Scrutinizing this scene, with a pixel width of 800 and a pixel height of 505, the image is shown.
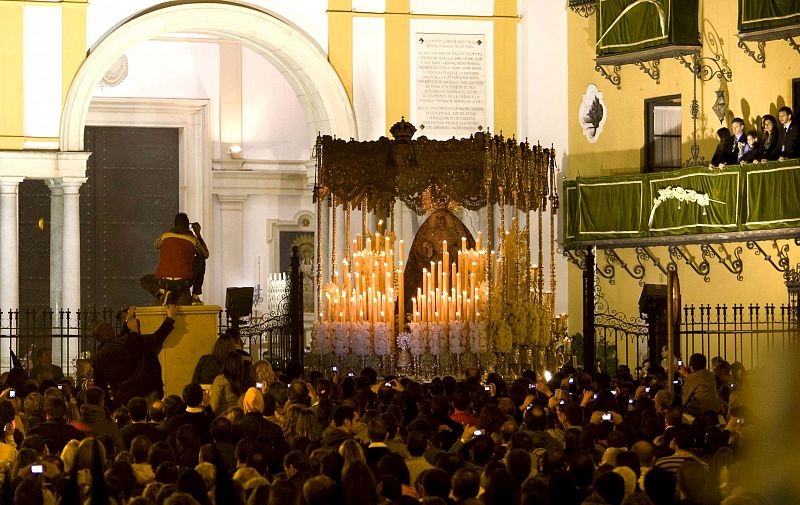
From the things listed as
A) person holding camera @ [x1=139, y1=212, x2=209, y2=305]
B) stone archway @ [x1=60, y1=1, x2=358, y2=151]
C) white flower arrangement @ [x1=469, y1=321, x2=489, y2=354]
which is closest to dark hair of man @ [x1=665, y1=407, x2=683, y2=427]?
person holding camera @ [x1=139, y1=212, x2=209, y2=305]

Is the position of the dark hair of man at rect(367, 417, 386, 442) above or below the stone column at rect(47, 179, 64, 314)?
below

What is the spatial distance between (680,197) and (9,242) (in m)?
10.9

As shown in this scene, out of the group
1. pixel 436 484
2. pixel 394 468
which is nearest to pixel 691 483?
pixel 436 484

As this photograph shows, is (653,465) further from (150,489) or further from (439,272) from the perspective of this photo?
(439,272)

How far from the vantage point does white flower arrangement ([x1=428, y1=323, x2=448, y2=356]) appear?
66.4ft

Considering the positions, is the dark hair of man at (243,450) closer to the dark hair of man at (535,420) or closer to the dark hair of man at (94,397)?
the dark hair of man at (535,420)

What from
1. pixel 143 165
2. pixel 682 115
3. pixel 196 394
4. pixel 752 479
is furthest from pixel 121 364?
pixel 143 165

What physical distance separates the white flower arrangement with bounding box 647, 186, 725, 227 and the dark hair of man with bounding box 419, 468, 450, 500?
52.9ft

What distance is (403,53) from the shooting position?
27203 mm

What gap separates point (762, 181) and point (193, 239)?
927cm

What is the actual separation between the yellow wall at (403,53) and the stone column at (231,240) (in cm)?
509

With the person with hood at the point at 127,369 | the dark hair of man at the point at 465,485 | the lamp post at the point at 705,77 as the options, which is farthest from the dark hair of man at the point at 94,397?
the lamp post at the point at 705,77

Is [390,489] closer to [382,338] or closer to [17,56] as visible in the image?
[382,338]

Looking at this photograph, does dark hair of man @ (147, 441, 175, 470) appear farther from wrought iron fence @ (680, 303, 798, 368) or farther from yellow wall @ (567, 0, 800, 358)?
yellow wall @ (567, 0, 800, 358)
